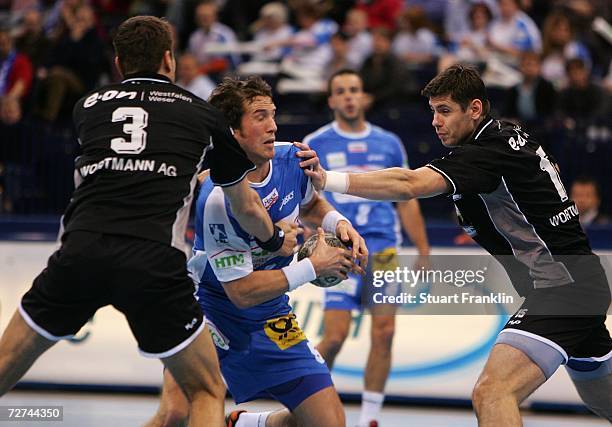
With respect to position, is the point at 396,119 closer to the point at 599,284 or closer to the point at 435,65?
the point at 435,65

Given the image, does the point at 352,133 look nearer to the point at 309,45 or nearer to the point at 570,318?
the point at 570,318

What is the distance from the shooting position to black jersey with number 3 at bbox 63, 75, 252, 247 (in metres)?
5.00

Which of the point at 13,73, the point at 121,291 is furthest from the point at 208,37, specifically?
the point at 121,291

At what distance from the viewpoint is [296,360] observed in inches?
232

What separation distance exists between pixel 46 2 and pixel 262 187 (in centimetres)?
1196

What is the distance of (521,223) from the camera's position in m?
5.79

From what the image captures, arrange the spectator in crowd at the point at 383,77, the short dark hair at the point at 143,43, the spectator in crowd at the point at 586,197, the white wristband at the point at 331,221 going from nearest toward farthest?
1. the short dark hair at the point at 143,43
2. the white wristband at the point at 331,221
3. the spectator in crowd at the point at 586,197
4. the spectator in crowd at the point at 383,77

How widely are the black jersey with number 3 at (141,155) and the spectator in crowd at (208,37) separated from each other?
816cm

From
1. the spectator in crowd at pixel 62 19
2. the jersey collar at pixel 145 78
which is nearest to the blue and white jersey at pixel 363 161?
the jersey collar at pixel 145 78

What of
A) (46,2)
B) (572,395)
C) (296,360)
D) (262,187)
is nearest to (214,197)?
(262,187)

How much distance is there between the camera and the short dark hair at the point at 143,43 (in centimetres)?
518

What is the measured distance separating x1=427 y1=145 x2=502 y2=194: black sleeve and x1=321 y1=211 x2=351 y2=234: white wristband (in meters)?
0.62

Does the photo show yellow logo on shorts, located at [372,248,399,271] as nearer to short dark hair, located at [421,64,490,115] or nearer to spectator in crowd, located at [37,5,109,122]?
short dark hair, located at [421,64,490,115]

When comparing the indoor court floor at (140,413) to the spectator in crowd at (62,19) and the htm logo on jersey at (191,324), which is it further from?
the spectator in crowd at (62,19)
